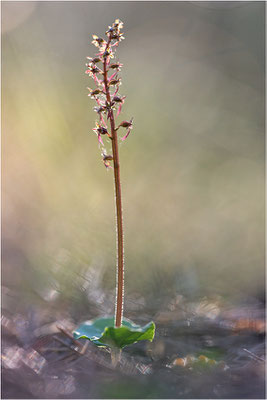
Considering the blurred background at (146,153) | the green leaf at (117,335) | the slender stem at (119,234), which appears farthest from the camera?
the blurred background at (146,153)

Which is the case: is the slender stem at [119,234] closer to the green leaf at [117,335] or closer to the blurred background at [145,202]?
the green leaf at [117,335]

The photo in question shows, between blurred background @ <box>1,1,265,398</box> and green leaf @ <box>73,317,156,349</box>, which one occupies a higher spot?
blurred background @ <box>1,1,265,398</box>

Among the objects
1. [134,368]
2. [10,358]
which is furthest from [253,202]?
[10,358]

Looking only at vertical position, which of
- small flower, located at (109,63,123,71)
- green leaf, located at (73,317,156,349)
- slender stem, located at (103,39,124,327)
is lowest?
green leaf, located at (73,317,156,349)

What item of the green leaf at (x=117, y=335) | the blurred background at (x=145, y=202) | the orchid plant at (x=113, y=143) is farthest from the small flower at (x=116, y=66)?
the blurred background at (x=145, y=202)

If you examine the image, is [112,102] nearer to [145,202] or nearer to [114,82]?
[114,82]

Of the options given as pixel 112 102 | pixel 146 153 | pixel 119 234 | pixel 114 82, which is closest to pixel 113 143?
pixel 112 102

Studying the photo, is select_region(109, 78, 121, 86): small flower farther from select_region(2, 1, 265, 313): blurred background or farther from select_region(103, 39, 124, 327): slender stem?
select_region(2, 1, 265, 313): blurred background

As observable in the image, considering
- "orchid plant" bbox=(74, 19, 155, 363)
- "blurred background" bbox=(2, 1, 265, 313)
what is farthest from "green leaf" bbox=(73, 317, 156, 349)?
"blurred background" bbox=(2, 1, 265, 313)

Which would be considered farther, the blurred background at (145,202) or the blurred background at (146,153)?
the blurred background at (146,153)
